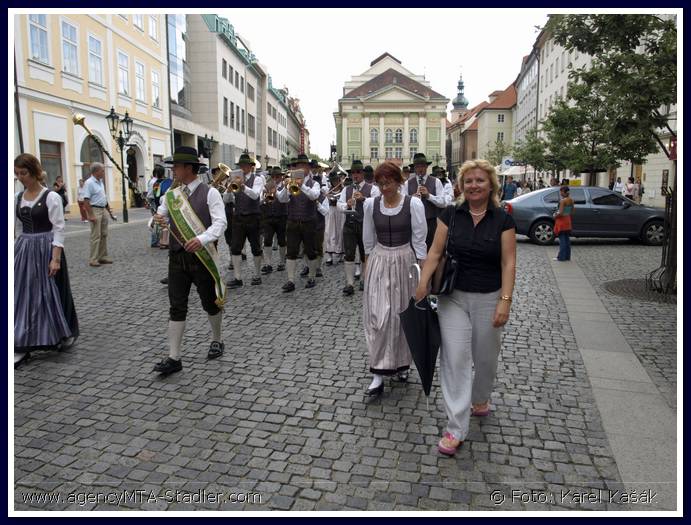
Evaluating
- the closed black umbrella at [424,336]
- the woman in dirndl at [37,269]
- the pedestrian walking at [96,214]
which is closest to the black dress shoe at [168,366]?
the woman in dirndl at [37,269]

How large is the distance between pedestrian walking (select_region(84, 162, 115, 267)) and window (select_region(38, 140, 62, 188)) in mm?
11549

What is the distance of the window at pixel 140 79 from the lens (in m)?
28.8

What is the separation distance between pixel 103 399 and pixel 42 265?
1.77 m

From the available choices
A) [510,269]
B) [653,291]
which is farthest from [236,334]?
[653,291]

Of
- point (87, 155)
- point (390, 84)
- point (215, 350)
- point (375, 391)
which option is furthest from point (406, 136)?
point (375, 391)

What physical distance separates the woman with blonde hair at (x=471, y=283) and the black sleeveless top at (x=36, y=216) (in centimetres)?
380

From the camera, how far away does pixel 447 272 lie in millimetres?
3566

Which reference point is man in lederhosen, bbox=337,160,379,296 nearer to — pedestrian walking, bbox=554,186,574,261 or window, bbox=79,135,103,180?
pedestrian walking, bbox=554,186,574,261

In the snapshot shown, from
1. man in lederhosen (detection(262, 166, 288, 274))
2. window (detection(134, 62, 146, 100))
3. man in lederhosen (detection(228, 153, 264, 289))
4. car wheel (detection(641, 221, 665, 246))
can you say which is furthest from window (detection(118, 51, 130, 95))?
car wheel (detection(641, 221, 665, 246))

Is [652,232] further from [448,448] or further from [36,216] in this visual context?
[36,216]

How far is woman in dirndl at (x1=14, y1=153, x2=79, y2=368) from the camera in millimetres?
5234

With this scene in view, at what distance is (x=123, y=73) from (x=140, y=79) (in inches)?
80.1

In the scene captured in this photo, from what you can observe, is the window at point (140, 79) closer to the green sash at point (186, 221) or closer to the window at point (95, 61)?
the window at point (95, 61)

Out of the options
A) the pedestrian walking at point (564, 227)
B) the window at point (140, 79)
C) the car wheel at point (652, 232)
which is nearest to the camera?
the pedestrian walking at point (564, 227)
